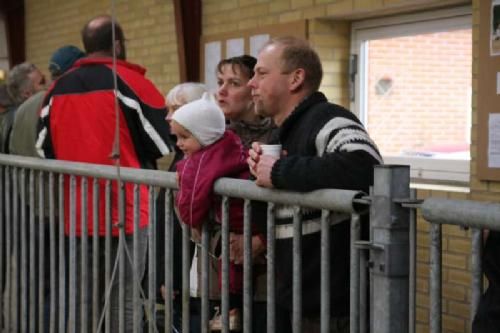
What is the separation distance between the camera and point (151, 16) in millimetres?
8039

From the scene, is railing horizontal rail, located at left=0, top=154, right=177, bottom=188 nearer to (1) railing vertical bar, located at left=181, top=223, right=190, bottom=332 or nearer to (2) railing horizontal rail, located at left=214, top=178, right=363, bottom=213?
(1) railing vertical bar, located at left=181, top=223, right=190, bottom=332

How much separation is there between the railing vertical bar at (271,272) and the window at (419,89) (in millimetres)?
2721

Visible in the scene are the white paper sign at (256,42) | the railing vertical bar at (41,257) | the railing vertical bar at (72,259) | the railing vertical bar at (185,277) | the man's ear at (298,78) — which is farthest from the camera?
the white paper sign at (256,42)

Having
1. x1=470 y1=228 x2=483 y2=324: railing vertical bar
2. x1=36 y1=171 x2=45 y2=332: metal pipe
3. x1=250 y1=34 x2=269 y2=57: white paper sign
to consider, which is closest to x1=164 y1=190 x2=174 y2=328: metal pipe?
x1=36 y1=171 x2=45 y2=332: metal pipe

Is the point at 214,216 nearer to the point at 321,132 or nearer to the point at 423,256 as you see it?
the point at 321,132

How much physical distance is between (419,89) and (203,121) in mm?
3045

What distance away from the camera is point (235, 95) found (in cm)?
387

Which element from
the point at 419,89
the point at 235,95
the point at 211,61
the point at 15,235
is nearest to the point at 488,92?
the point at 419,89

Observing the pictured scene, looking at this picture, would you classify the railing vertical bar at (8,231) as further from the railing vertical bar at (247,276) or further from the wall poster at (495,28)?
the wall poster at (495,28)

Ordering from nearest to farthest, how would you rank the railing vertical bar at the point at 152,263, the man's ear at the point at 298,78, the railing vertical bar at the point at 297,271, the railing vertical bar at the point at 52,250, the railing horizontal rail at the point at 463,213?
the railing horizontal rail at the point at 463,213, the railing vertical bar at the point at 297,271, the man's ear at the point at 298,78, the railing vertical bar at the point at 152,263, the railing vertical bar at the point at 52,250

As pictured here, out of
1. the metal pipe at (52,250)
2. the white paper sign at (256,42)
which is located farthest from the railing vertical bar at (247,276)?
the white paper sign at (256,42)

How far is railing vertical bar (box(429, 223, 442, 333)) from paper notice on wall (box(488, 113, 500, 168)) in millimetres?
Answer: 2717

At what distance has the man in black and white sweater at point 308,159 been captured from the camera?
250cm

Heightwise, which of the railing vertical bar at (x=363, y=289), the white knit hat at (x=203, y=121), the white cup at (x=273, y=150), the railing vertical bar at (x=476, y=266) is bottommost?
the railing vertical bar at (x=363, y=289)
